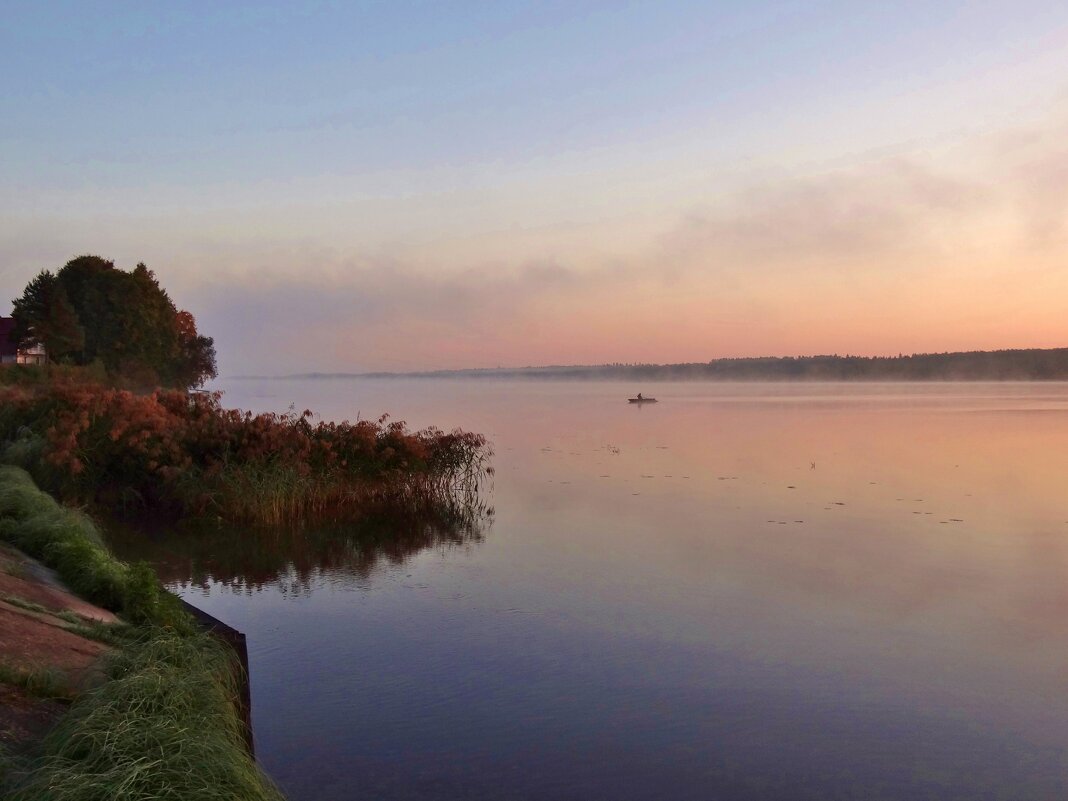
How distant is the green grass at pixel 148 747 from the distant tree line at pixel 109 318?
6307 cm

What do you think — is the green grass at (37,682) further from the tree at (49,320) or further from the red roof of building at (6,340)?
the red roof of building at (6,340)

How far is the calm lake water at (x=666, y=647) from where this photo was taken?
6770 mm

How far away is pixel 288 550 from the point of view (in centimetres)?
1452

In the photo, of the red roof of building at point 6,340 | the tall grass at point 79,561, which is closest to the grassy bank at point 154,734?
the tall grass at point 79,561

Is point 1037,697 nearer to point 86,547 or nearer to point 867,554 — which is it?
point 867,554

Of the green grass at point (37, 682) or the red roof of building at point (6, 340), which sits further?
the red roof of building at point (6, 340)

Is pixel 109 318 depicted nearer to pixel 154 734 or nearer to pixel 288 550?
pixel 288 550

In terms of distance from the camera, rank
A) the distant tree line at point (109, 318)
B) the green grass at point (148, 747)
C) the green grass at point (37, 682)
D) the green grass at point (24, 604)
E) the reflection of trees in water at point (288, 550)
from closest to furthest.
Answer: the green grass at point (148, 747) → the green grass at point (37, 682) → the green grass at point (24, 604) → the reflection of trees in water at point (288, 550) → the distant tree line at point (109, 318)

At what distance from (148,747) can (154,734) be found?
2.6 inches

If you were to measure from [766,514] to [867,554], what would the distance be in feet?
12.5

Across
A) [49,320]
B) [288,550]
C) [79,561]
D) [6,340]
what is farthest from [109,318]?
[79,561]

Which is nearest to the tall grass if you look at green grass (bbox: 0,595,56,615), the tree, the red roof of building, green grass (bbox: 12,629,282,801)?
green grass (bbox: 0,595,56,615)

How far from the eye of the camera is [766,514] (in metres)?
17.7

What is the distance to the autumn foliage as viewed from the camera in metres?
16.6
